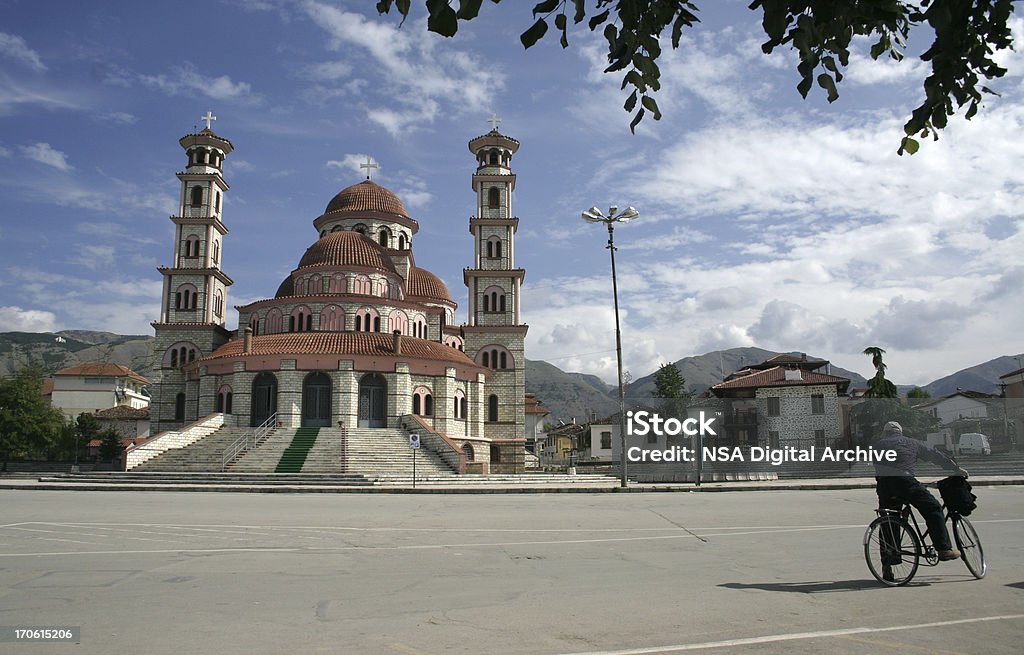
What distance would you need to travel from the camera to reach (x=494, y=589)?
24.0 feet

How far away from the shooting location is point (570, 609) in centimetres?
636

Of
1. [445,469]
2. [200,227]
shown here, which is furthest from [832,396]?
[200,227]

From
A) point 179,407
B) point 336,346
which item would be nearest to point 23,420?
point 179,407

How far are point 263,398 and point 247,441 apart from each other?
4050mm

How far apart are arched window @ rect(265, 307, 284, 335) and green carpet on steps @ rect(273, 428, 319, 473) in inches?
354

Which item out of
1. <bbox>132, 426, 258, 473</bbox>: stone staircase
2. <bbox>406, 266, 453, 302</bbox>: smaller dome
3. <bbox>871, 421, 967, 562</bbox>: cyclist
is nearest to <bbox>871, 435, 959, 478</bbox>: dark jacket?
<bbox>871, 421, 967, 562</bbox>: cyclist

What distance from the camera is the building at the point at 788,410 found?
4075 centimetres

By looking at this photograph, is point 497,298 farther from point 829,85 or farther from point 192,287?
point 829,85

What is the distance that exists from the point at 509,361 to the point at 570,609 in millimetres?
41650

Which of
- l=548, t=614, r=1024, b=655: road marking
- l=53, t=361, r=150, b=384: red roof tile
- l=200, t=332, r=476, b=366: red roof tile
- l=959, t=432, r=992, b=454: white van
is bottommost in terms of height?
l=548, t=614, r=1024, b=655: road marking

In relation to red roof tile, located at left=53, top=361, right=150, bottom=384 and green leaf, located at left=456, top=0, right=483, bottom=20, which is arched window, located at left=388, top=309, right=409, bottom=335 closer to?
green leaf, located at left=456, top=0, right=483, bottom=20

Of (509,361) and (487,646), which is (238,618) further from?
(509,361)

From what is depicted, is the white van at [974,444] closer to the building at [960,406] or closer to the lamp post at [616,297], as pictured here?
the building at [960,406]

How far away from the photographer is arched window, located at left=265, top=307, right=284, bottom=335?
44938 millimetres
